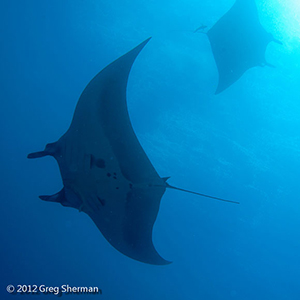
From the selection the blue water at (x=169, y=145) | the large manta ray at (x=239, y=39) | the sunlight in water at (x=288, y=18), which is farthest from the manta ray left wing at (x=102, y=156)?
the sunlight in water at (x=288, y=18)

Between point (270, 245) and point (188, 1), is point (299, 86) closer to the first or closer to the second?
point (188, 1)

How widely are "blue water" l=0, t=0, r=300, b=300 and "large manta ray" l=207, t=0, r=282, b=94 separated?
7.38 feet

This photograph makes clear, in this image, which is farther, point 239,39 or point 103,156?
point 239,39

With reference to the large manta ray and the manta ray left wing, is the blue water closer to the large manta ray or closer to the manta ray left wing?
the large manta ray

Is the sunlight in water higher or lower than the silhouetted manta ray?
higher

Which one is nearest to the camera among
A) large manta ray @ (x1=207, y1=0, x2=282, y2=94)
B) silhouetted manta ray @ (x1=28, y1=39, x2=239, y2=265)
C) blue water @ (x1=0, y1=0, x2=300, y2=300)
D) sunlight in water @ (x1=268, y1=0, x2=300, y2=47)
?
silhouetted manta ray @ (x1=28, y1=39, x2=239, y2=265)

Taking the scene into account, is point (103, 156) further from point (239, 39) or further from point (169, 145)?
point (169, 145)

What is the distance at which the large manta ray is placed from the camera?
17.3ft

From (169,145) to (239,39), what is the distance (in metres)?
4.69

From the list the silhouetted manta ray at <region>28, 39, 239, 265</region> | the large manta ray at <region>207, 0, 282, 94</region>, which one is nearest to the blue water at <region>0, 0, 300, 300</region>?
the large manta ray at <region>207, 0, 282, 94</region>

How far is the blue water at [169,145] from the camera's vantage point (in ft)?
25.7

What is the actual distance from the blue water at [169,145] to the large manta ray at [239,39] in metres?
2.25

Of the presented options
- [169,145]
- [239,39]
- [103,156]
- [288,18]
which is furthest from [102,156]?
[288,18]

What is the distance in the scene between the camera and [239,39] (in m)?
5.42
